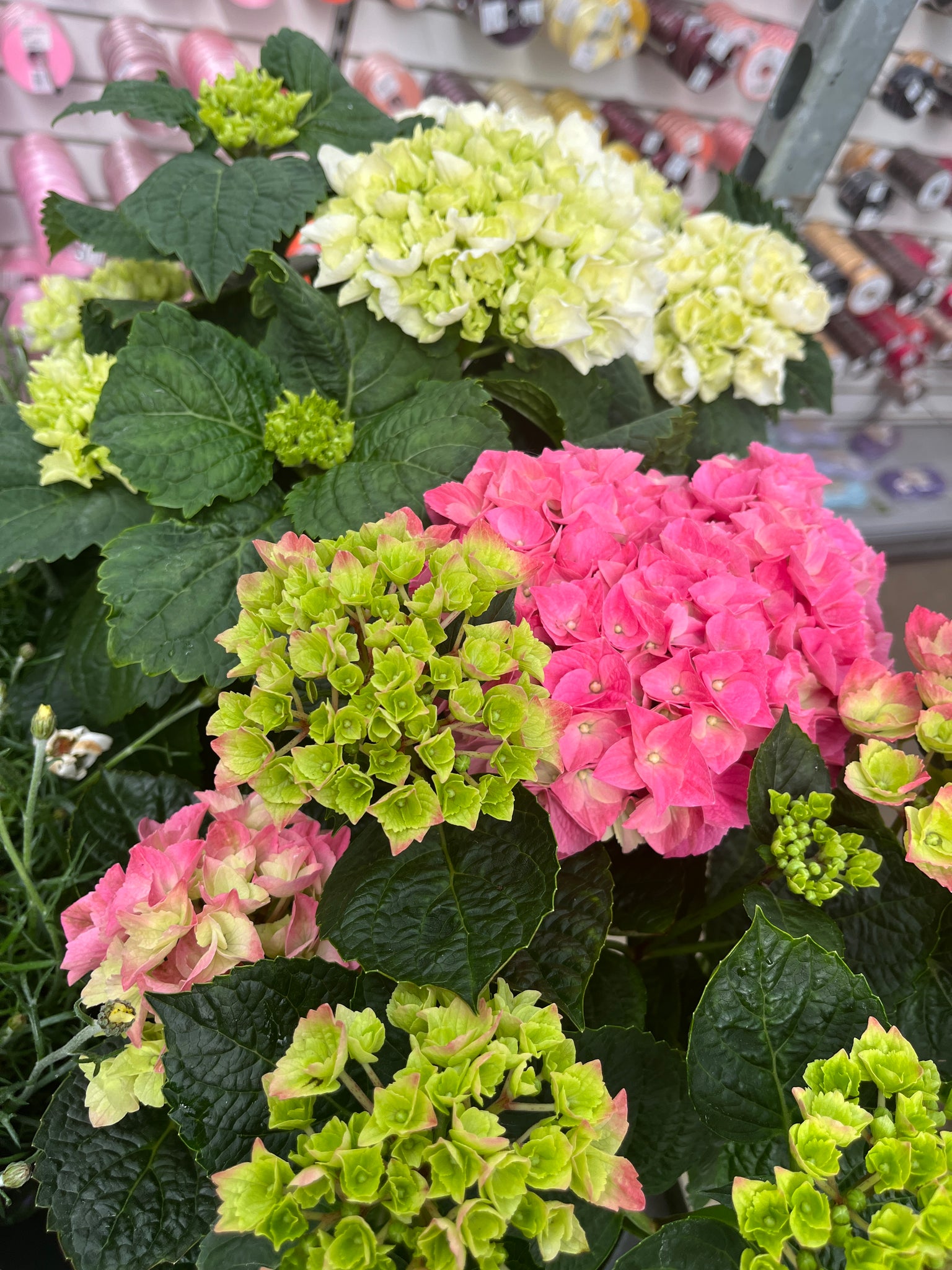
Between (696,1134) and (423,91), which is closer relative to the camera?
(696,1134)

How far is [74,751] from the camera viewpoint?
0.65m

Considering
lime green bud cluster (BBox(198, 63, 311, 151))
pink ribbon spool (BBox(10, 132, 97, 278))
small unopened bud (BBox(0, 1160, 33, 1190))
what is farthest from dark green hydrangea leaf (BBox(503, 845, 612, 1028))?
pink ribbon spool (BBox(10, 132, 97, 278))

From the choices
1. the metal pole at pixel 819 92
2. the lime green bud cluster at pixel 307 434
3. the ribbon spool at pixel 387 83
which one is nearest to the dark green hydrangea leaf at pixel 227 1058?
the lime green bud cluster at pixel 307 434

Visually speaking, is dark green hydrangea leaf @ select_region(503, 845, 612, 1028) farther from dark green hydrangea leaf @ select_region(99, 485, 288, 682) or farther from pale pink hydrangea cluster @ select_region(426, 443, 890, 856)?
dark green hydrangea leaf @ select_region(99, 485, 288, 682)

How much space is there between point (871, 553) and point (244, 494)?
1.50 feet

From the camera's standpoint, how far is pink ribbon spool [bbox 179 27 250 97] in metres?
1.42

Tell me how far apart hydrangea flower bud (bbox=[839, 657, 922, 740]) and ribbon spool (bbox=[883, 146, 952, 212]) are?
1828 millimetres

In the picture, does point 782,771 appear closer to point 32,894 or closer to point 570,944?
point 570,944

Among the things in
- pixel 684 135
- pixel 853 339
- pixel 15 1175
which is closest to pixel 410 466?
pixel 15 1175

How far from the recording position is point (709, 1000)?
41 centimetres

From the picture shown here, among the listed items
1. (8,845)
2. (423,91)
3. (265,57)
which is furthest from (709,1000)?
(423,91)

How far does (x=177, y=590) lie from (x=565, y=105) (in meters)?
Result: 1.52

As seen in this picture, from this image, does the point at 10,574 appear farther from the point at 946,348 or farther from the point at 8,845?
the point at 946,348

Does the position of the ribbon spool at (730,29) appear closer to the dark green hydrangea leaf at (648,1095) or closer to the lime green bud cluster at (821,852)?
the lime green bud cluster at (821,852)
